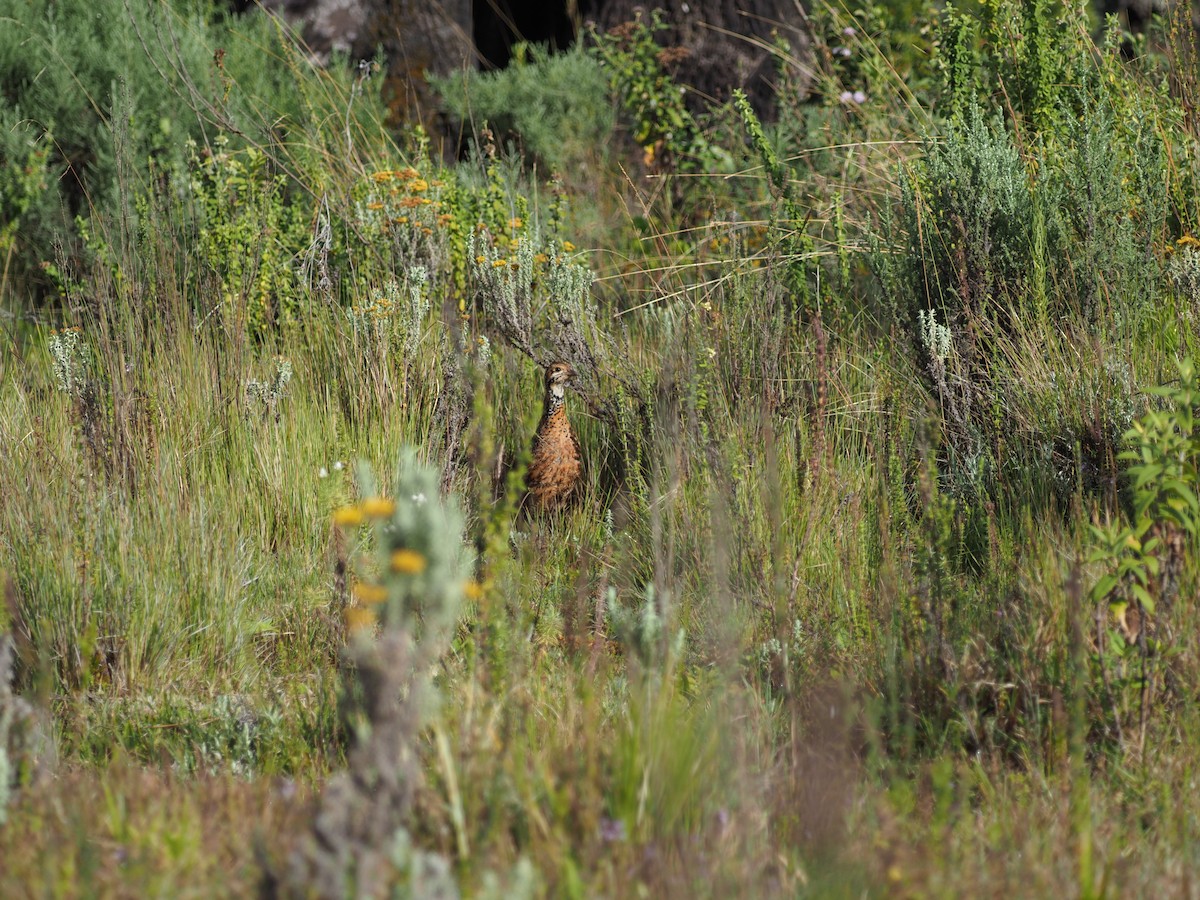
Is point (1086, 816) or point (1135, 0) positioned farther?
point (1135, 0)

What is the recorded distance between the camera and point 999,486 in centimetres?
348

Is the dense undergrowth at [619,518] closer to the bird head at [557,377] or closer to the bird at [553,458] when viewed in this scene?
the bird at [553,458]

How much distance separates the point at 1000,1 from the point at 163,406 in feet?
11.8

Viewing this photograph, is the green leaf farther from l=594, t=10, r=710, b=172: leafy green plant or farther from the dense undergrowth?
l=594, t=10, r=710, b=172: leafy green plant

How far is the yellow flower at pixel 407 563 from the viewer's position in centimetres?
154

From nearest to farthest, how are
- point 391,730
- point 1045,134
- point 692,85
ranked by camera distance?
point 391,730 → point 1045,134 → point 692,85

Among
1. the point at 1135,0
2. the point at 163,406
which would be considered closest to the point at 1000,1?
the point at 163,406

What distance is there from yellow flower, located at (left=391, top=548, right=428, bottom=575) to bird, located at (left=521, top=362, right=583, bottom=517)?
7.60 ft

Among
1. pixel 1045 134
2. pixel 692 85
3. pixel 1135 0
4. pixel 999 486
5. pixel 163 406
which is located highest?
pixel 1135 0

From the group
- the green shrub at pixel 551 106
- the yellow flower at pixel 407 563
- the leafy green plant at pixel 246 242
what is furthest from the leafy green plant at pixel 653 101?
the yellow flower at pixel 407 563

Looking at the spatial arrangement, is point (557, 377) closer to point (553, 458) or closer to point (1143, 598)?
point (553, 458)

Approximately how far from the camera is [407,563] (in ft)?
5.06

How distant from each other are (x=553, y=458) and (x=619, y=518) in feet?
0.98

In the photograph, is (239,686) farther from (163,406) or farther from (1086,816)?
(1086,816)
